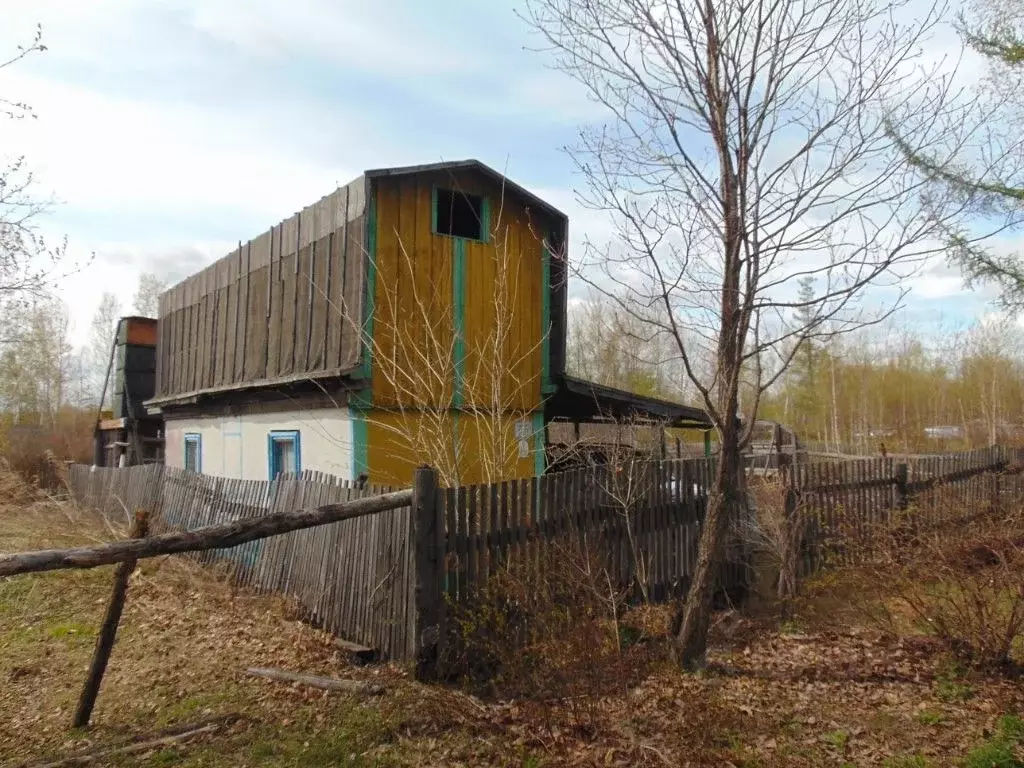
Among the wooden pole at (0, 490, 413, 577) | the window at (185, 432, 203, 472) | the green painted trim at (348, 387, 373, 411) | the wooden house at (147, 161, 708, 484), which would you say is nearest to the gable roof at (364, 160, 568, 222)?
the wooden house at (147, 161, 708, 484)

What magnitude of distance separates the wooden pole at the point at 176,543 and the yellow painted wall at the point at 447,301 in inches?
147

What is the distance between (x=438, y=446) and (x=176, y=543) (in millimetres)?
5060

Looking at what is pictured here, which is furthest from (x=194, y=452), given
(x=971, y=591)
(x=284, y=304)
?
(x=971, y=591)

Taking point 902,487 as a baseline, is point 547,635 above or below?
below

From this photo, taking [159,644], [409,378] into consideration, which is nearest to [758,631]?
[409,378]

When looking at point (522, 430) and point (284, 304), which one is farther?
point (284, 304)

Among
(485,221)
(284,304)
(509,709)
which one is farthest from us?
(284,304)

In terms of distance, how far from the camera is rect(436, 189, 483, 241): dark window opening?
34.1ft

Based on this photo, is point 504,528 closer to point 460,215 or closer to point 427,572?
point 427,572

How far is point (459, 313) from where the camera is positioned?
→ 998 centimetres

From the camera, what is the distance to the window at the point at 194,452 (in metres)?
15.0

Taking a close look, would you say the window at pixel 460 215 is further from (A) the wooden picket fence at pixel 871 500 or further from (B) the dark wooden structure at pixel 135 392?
(B) the dark wooden structure at pixel 135 392

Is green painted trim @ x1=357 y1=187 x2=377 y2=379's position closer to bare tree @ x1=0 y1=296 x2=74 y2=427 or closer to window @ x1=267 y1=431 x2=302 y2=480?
window @ x1=267 y1=431 x2=302 y2=480

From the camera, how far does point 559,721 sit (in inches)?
176
